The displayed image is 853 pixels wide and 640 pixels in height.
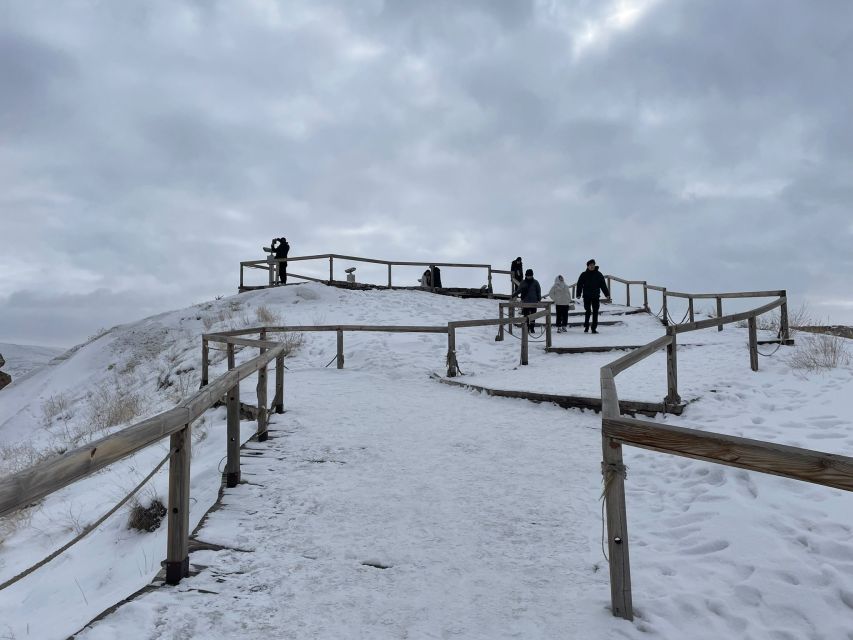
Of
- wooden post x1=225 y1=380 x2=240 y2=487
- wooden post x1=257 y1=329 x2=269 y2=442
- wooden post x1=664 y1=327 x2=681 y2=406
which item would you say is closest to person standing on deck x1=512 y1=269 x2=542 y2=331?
wooden post x1=664 y1=327 x2=681 y2=406

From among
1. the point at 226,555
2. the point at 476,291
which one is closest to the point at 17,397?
the point at 476,291

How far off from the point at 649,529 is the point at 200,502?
3700 mm

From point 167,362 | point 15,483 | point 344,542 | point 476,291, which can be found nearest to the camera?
point 15,483

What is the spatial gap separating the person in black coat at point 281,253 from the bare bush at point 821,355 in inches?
720

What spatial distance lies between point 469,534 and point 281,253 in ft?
68.7

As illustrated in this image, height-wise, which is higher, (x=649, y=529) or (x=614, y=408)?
(x=614, y=408)

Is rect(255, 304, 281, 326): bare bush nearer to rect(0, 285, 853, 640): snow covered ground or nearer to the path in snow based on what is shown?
rect(0, 285, 853, 640): snow covered ground

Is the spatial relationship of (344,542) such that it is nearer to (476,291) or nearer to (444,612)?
(444,612)

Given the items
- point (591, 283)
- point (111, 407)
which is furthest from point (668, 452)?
point (111, 407)

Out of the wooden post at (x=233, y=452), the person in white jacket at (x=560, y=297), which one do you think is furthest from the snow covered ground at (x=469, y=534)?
the person in white jacket at (x=560, y=297)

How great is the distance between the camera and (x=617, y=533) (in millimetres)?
2949

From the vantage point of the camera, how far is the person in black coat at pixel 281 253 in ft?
76.4

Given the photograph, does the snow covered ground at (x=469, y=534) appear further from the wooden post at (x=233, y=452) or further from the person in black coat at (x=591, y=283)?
the person in black coat at (x=591, y=283)

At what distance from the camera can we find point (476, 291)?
24.3 m
